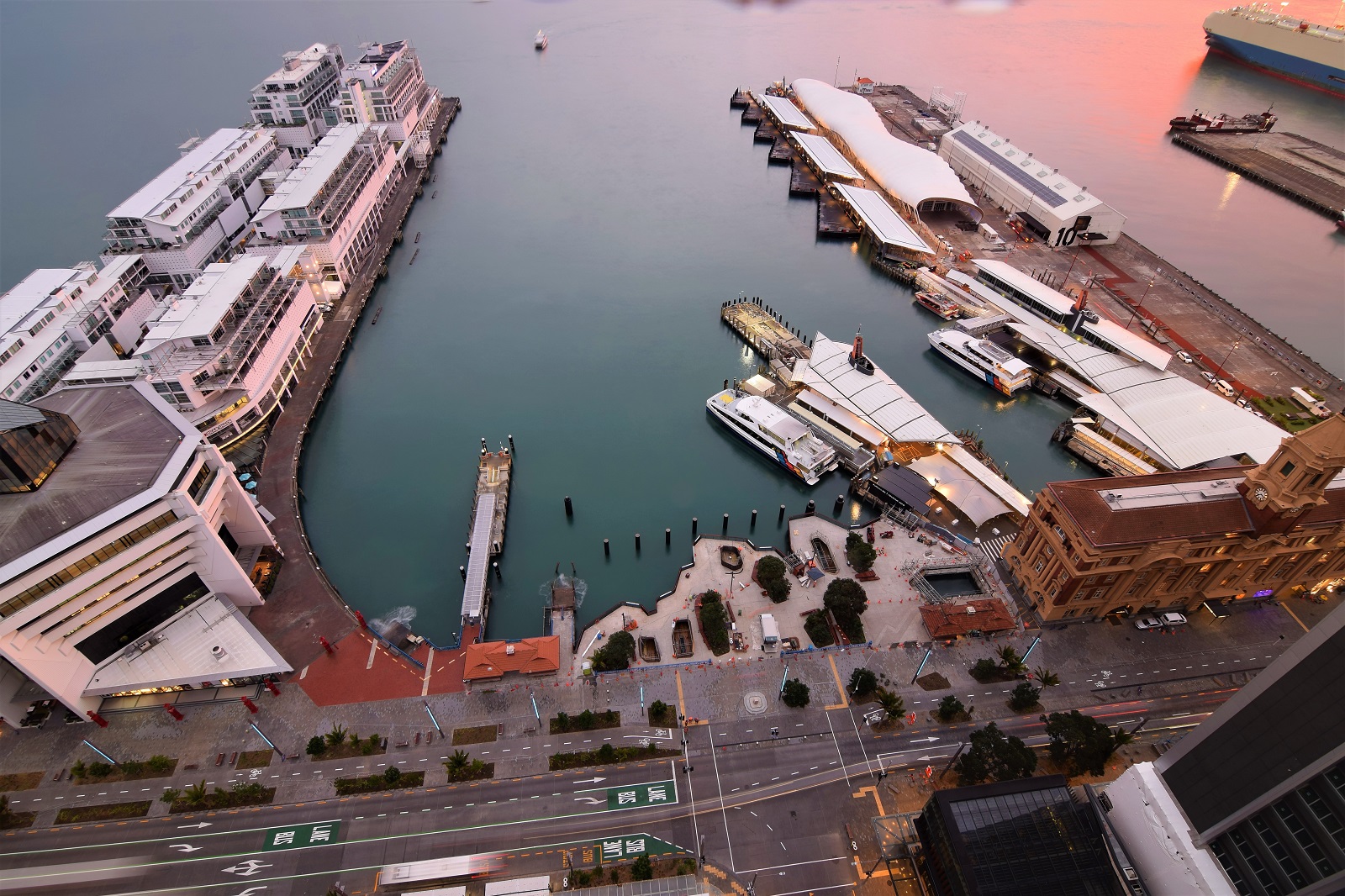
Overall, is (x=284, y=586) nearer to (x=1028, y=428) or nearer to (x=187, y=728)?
(x=187, y=728)

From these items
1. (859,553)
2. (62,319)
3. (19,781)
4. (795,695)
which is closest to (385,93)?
(62,319)

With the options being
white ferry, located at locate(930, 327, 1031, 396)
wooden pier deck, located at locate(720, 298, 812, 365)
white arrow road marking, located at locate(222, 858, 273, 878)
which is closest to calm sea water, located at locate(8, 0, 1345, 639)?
white ferry, located at locate(930, 327, 1031, 396)

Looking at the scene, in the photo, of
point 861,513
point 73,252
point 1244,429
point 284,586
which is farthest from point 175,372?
point 1244,429

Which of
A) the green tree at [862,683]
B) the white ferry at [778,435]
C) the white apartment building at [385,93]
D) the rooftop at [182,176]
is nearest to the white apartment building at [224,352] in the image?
the rooftop at [182,176]

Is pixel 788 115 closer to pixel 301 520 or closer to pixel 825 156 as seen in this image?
pixel 825 156

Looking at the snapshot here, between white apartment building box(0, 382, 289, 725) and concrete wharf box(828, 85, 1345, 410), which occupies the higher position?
concrete wharf box(828, 85, 1345, 410)

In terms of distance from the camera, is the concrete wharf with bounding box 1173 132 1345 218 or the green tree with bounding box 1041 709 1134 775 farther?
the concrete wharf with bounding box 1173 132 1345 218

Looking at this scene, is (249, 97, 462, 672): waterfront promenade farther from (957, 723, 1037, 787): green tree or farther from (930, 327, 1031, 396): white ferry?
(930, 327, 1031, 396): white ferry
